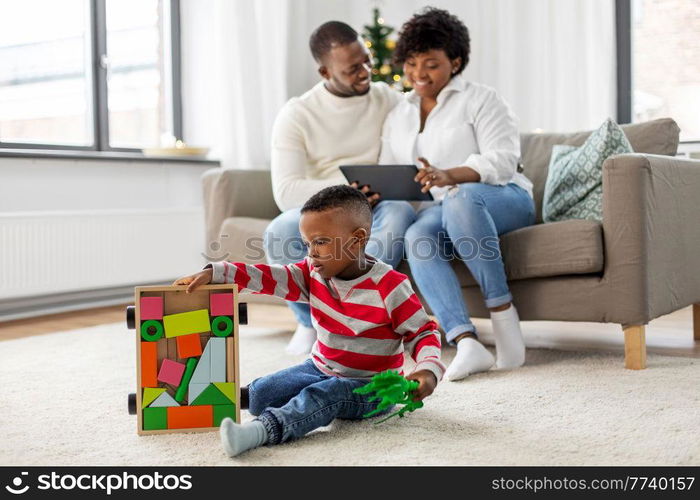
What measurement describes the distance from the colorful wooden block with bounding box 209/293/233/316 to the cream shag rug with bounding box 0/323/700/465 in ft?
0.73

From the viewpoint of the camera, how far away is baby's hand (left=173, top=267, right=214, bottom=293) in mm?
1437

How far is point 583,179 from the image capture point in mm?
2311

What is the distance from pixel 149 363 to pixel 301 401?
0.28 m

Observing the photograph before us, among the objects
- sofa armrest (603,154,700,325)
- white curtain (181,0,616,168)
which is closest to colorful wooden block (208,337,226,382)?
sofa armrest (603,154,700,325)

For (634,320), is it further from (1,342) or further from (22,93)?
(22,93)

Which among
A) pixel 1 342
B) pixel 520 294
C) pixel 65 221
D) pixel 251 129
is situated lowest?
pixel 1 342

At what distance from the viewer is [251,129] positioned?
4.21m

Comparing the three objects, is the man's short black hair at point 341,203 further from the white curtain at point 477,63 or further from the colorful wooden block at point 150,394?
the white curtain at point 477,63

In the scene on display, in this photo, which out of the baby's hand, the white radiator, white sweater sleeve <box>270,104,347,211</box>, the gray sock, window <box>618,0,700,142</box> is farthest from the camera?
window <box>618,0,700,142</box>

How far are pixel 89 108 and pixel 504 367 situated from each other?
265 cm

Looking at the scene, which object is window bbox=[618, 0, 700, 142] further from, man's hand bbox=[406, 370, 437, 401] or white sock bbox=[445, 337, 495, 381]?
man's hand bbox=[406, 370, 437, 401]

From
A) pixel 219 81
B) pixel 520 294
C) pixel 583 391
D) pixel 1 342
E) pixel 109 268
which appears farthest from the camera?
pixel 219 81

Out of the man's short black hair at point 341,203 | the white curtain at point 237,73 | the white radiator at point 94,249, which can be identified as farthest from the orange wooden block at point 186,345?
the white curtain at point 237,73
